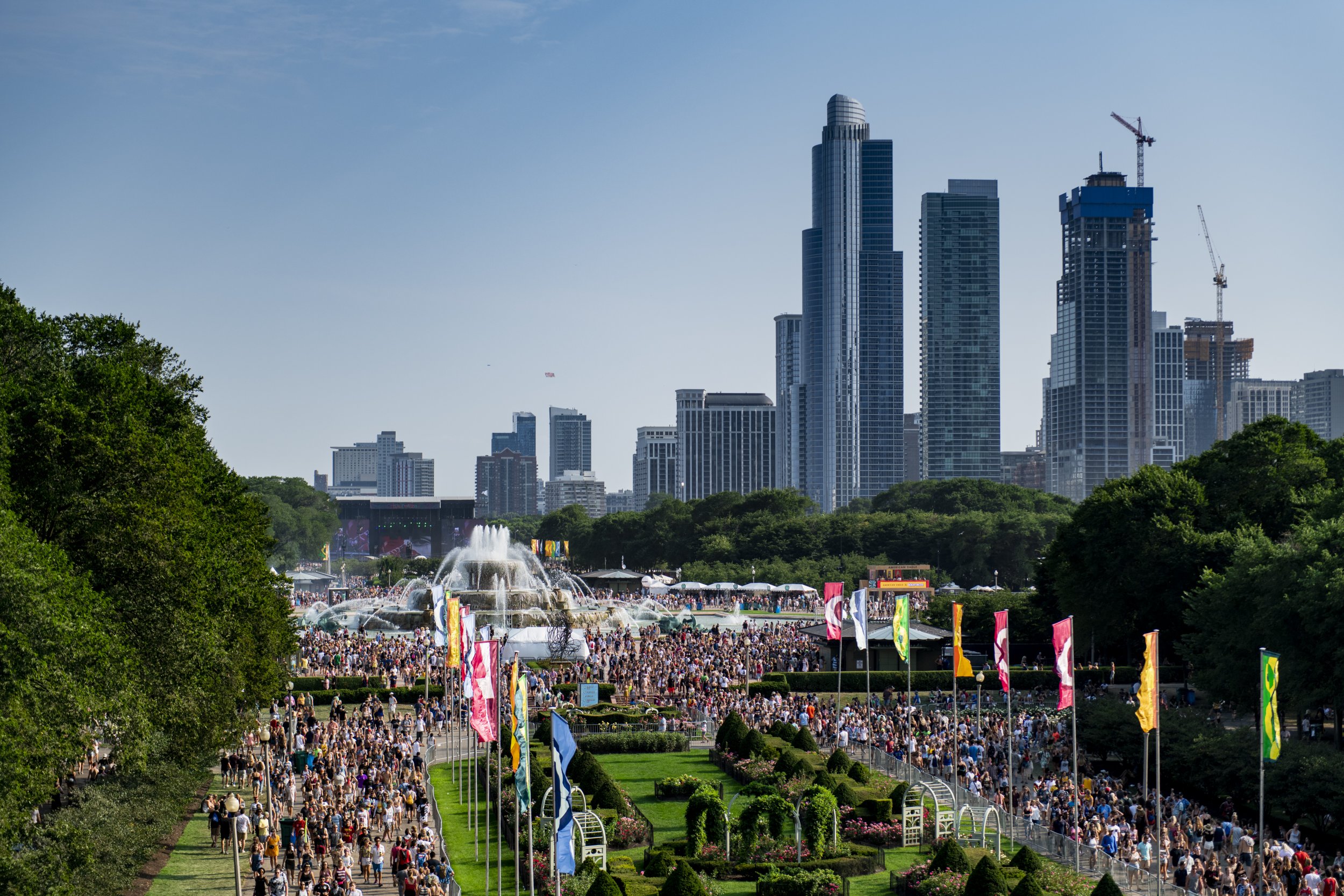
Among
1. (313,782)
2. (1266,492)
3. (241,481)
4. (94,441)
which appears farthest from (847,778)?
(1266,492)

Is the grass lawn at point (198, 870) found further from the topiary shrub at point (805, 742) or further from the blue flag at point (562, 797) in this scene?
the topiary shrub at point (805, 742)

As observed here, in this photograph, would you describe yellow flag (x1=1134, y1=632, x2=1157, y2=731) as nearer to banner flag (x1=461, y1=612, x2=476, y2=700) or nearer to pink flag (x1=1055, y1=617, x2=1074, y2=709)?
pink flag (x1=1055, y1=617, x2=1074, y2=709)

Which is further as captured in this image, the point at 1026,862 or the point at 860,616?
the point at 860,616

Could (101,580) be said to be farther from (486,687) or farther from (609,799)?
(609,799)

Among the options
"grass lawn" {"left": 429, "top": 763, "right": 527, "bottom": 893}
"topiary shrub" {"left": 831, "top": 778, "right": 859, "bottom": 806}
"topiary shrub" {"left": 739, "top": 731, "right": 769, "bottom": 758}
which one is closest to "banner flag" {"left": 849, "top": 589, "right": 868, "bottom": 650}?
"topiary shrub" {"left": 739, "top": 731, "right": 769, "bottom": 758}

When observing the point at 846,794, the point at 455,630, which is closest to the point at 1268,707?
the point at 846,794

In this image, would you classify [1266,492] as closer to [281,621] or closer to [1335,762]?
[1335,762]

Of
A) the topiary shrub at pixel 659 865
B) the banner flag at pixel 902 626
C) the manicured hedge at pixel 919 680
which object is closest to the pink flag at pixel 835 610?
the banner flag at pixel 902 626
